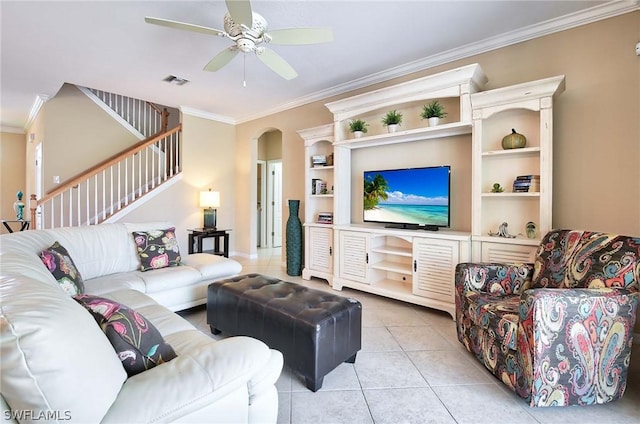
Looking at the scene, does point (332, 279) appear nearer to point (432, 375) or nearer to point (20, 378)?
point (432, 375)

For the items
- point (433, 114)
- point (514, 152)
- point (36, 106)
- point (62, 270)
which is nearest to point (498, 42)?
point (433, 114)

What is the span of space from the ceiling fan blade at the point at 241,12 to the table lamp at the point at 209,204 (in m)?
3.58

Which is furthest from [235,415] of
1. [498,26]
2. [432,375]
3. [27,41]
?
[27,41]

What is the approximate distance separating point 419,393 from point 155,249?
8.72ft

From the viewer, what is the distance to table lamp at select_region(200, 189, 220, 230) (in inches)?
208

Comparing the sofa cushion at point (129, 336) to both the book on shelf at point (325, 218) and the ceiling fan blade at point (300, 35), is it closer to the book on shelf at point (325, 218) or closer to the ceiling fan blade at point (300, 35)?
the ceiling fan blade at point (300, 35)

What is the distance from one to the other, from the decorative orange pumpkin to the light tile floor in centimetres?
180

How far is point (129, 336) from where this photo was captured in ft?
3.68

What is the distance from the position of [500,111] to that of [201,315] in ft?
11.3

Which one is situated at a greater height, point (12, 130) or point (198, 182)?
point (12, 130)

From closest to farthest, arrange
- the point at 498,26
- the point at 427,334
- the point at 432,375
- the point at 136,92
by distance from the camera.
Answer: the point at 432,375 < the point at 427,334 < the point at 498,26 < the point at 136,92

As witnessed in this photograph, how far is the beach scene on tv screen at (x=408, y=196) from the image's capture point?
3264 millimetres

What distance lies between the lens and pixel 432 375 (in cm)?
203

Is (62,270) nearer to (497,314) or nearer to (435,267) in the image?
(497,314)
